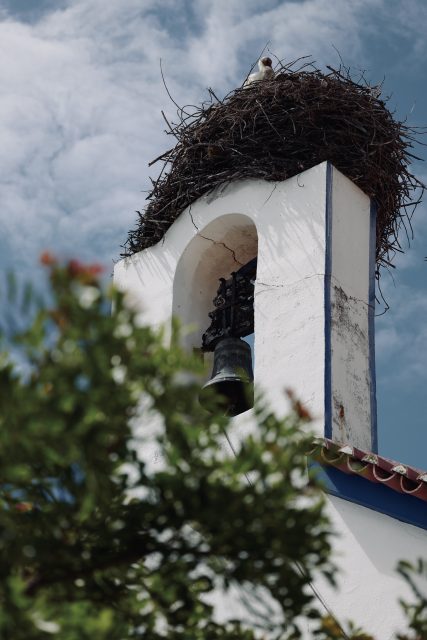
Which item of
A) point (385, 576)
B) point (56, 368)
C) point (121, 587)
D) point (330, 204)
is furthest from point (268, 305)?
point (56, 368)

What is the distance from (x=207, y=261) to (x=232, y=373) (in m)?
1.10

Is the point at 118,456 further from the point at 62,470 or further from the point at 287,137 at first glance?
the point at 287,137

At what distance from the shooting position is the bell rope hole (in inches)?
282

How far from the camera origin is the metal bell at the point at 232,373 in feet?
21.1

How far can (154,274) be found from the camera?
7.41 metres

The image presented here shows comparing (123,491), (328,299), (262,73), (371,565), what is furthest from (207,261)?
(123,491)

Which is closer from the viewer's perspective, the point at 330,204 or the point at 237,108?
the point at 330,204

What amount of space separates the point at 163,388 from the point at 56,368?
28 cm

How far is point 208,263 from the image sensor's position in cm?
739

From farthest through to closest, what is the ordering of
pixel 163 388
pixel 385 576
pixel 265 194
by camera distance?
pixel 265 194 → pixel 385 576 → pixel 163 388

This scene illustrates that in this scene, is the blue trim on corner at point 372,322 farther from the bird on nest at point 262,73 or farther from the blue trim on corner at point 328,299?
the bird on nest at point 262,73

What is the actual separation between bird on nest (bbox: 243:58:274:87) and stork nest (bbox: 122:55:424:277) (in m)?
0.07

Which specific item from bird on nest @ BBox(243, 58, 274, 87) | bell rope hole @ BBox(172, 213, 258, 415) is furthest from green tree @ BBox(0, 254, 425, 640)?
bird on nest @ BBox(243, 58, 274, 87)

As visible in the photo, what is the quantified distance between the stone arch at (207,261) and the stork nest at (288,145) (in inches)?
11.6
